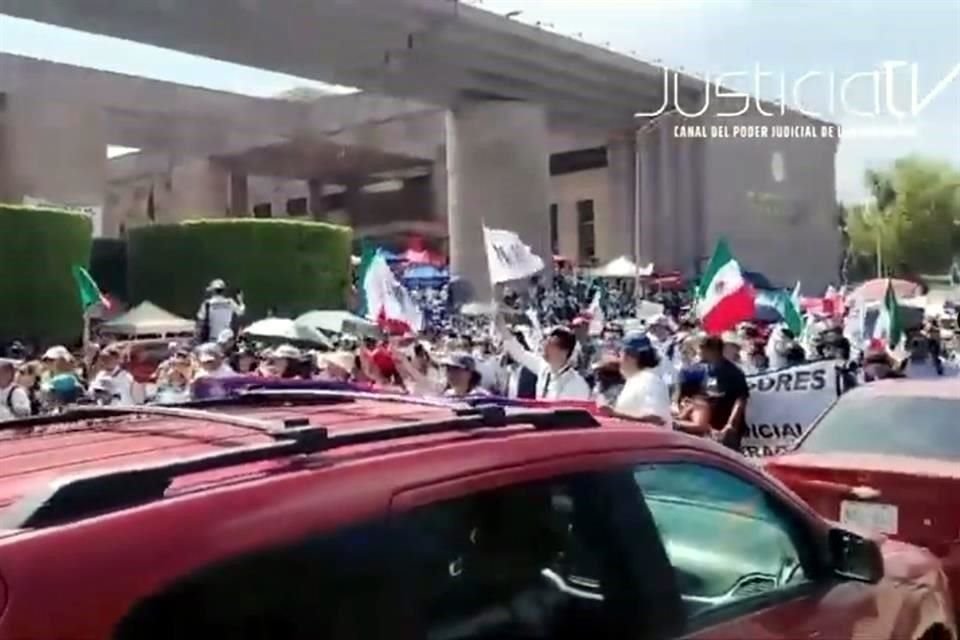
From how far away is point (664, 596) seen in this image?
296cm

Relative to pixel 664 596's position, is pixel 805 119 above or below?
above

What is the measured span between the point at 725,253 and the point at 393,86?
24130 millimetres

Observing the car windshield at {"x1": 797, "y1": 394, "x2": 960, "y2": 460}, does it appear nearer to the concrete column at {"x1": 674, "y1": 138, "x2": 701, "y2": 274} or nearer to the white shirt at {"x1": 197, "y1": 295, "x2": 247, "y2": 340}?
the white shirt at {"x1": 197, "y1": 295, "x2": 247, "y2": 340}

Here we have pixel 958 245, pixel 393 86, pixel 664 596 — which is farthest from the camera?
pixel 958 245

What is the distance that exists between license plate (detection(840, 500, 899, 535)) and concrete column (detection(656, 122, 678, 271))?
42.9m

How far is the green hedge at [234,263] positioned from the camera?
111 feet

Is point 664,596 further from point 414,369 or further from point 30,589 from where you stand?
point 414,369

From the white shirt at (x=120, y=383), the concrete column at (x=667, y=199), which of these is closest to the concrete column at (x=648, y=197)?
the concrete column at (x=667, y=199)

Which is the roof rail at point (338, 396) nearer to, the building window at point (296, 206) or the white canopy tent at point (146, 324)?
the white canopy tent at point (146, 324)

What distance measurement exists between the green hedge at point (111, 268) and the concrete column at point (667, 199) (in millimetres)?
20838

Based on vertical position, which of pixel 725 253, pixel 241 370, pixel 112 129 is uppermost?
pixel 112 129

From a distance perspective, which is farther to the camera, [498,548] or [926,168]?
[926,168]

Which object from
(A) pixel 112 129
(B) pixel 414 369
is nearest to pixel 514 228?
(A) pixel 112 129

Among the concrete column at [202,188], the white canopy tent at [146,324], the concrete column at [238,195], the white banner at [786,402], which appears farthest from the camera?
the concrete column at [238,195]
